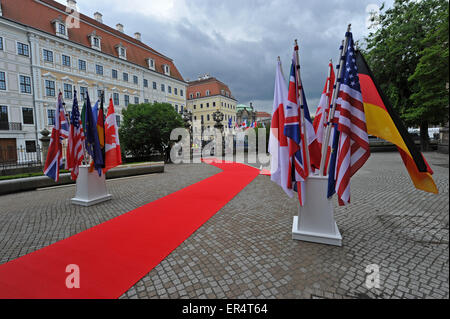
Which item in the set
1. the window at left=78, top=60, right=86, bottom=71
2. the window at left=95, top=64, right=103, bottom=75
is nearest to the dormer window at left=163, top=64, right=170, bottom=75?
A: the window at left=95, top=64, right=103, bottom=75

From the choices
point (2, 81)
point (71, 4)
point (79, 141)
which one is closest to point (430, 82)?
point (79, 141)

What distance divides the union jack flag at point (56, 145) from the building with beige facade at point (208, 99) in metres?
56.6

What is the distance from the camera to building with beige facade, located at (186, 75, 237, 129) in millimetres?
64438

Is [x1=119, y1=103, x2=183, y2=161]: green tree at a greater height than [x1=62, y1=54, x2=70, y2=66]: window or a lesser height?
lesser

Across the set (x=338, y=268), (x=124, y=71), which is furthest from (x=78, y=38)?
(x=338, y=268)

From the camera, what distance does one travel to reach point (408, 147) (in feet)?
10.3

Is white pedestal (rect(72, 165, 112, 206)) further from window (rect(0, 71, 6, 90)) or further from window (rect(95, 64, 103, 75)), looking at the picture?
window (rect(95, 64, 103, 75))

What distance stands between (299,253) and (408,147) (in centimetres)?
235

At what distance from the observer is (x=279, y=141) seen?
13.3ft

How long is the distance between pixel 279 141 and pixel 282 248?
1956 millimetres

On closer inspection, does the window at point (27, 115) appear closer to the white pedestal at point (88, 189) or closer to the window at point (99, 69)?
the window at point (99, 69)

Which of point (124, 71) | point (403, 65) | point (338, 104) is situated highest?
point (124, 71)

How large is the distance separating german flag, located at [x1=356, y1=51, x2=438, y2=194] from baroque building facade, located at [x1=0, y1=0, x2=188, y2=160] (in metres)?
32.8

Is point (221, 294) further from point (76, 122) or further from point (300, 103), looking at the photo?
point (76, 122)
